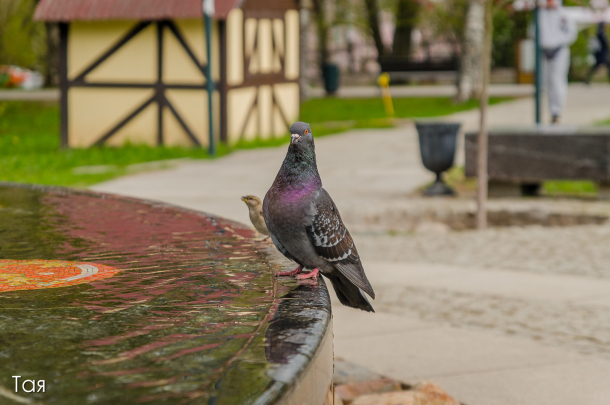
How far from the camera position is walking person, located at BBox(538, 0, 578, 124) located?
1327 centimetres

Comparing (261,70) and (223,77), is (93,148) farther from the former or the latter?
(261,70)

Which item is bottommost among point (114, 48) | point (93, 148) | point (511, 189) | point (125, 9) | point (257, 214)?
point (511, 189)

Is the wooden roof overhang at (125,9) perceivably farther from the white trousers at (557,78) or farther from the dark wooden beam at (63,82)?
the white trousers at (557,78)

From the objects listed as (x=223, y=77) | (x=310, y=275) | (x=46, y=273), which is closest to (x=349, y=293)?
(x=310, y=275)

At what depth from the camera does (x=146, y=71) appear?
1642 cm

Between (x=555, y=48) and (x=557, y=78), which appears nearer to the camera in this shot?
(x=555, y=48)

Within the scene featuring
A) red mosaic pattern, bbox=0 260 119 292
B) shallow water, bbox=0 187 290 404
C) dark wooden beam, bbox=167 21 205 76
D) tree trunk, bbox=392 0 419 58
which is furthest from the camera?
tree trunk, bbox=392 0 419 58

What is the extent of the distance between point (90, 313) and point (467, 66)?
25.2 metres

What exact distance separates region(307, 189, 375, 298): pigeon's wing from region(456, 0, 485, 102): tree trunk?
23520 millimetres

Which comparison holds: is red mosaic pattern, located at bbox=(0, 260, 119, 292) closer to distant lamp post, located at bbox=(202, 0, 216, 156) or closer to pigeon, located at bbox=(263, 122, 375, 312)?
pigeon, located at bbox=(263, 122, 375, 312)

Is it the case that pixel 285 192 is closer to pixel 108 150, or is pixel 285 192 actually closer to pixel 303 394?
pixel 303 394

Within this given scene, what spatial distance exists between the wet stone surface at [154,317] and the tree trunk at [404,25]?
33.1 m

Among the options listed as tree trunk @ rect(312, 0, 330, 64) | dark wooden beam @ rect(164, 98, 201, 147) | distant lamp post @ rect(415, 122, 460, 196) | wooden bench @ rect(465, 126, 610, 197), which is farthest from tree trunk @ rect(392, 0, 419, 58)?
wooden bench @ rect(465, 126, 610, 197)

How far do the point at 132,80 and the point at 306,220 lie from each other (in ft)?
46.8
